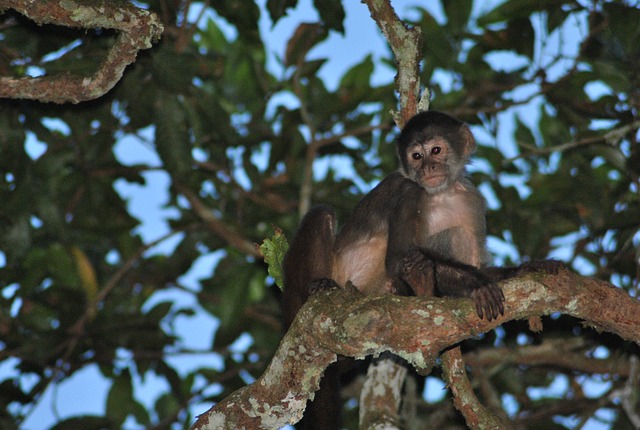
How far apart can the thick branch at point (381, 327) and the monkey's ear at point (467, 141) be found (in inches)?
92.1

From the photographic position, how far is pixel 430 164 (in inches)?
260

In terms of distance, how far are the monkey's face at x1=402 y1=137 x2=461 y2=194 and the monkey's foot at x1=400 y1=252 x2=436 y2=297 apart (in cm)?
99

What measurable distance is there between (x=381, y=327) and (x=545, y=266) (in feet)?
4.31

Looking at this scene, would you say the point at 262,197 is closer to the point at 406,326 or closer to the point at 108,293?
the point at 108,293

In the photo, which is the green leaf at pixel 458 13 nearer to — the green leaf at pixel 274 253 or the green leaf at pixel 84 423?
the green leaf at pixel 274 253

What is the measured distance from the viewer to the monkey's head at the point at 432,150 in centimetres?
657

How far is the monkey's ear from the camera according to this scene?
273 inches

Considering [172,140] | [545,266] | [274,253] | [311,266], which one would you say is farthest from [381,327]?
[172,140]

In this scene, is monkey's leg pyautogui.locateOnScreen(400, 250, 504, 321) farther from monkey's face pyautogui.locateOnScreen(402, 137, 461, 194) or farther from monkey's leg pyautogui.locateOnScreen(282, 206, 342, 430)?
monkey's face pyautogui.locateOnScreen(402, 137, 461, 194)

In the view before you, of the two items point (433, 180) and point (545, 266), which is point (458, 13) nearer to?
point (433, 180)

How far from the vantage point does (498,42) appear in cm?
787

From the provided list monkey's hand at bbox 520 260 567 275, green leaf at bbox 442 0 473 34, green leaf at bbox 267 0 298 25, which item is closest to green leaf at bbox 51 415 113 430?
green leaf at bbox 267 0 298 25

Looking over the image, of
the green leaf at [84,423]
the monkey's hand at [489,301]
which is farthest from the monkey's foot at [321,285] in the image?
the green leaf at [84,423]

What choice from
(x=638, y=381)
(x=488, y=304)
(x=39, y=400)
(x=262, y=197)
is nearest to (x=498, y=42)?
(x=262, y=197)
